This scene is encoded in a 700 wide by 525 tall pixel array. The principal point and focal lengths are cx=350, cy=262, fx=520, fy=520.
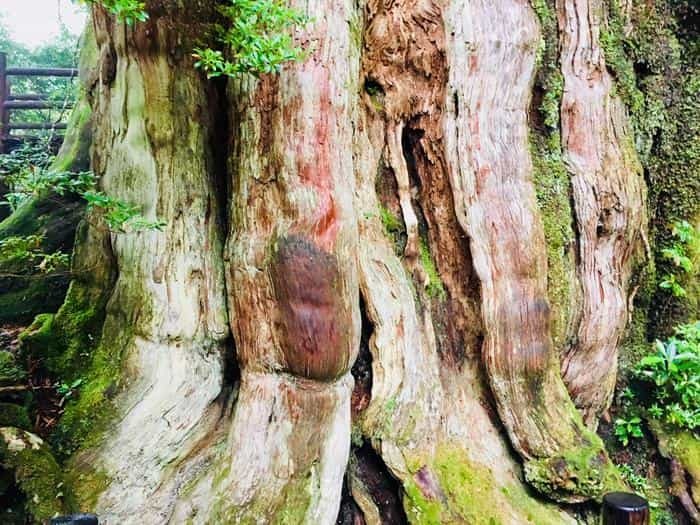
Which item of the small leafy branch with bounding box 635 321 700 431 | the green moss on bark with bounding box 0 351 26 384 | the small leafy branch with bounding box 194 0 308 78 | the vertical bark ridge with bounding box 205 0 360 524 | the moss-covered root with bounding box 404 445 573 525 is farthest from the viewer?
the small leafy branch with bounding box 635 321 700 431

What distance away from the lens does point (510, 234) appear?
254cm

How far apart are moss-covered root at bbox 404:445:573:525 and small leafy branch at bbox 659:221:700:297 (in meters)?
1.66

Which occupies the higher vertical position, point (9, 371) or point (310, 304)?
point (310, 304)

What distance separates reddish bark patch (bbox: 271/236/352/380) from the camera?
80.4 inches

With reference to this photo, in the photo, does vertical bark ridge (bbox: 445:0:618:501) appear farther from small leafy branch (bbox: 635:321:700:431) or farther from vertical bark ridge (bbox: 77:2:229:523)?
vertical bark ridge (bbox: 77:2:229:523)

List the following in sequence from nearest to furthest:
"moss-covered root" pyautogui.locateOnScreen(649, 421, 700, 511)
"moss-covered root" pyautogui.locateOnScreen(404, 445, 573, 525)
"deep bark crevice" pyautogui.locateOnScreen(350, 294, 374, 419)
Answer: "moss-covered root" pyautogui.locateOnScreen(404, 445, 573, 525)
"deep bark crevice" pyautogui.locateOnScreen(350, 294, 374, 419)
"moss-covered root" pyautogui.locateOnScreen(649, 421, 700, 511)

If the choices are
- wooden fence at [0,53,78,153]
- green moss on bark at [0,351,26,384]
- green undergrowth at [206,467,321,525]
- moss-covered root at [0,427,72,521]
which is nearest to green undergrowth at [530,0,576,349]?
green undergrowth at [206,467,321,525]

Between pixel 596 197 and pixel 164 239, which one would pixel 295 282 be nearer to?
pixel 164 239

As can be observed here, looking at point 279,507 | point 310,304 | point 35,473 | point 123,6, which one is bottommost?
point 279,507

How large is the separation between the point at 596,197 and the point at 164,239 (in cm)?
224

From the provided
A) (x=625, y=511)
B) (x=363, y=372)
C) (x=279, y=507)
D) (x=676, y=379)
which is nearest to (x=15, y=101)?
(x=363, y=372)

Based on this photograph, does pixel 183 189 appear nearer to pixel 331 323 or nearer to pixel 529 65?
pixel 331 323

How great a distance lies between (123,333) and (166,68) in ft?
3.81

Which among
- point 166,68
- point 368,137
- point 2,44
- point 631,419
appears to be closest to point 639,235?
point 631,419
